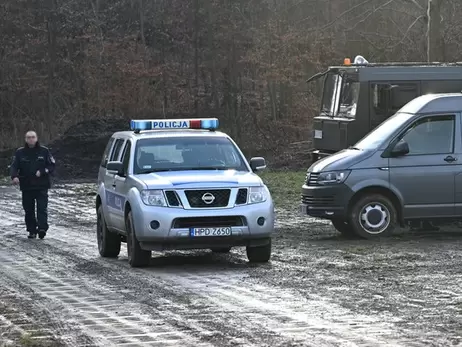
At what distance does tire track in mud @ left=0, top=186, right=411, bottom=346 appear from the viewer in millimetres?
9195

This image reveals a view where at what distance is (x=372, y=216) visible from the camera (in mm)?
17391

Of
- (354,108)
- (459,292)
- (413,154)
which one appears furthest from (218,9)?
(459,292)

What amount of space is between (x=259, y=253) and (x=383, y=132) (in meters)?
4.07

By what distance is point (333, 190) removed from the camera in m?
17.4

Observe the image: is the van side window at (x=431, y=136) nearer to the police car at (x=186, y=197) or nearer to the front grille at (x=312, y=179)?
the front grille at (x=312, y=179)

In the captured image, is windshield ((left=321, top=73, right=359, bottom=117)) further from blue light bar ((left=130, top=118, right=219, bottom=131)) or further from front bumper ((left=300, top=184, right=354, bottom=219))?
blue light bar ((left=130, top=118, right=219, bottom=131))

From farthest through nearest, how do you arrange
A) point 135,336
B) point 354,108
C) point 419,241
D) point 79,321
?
point 354,108
point 419,241
point 79,321
point 135,336

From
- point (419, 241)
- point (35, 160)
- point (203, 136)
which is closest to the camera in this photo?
point (203, 136)

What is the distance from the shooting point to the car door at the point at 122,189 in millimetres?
15078

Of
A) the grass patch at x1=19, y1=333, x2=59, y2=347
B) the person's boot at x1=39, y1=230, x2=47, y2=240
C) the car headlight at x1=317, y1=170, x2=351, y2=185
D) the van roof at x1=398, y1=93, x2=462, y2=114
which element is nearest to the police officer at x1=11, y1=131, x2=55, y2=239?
the person's boot at x1=39, y1=230, x2=47, y2=240

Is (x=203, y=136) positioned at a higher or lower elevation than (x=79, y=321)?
higher

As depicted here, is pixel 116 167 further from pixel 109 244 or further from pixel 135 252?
pixel 135 252

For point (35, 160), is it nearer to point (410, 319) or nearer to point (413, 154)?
point (413, 154)

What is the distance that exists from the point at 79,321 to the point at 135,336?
1.06 meters
